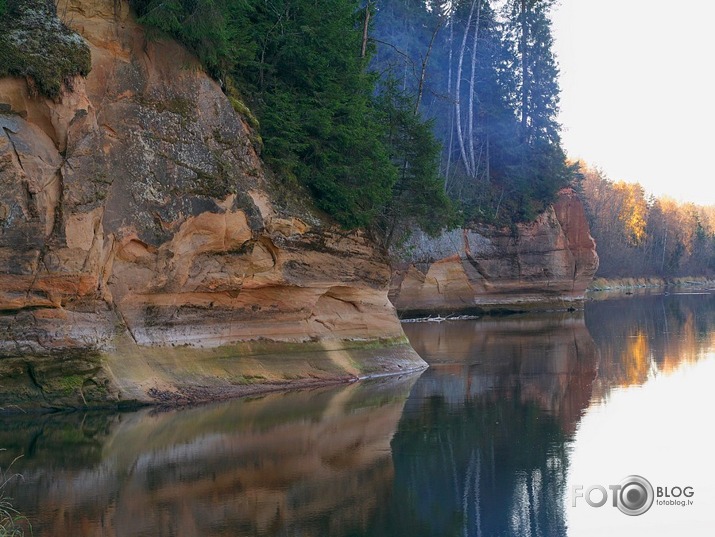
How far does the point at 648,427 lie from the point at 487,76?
43.5m

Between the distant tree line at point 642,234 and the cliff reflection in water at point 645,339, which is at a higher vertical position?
the distant tree line at point 642,234

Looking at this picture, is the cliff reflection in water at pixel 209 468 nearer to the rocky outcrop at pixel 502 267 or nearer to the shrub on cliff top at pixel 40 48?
the shrub on cliff top at pixel 40 48

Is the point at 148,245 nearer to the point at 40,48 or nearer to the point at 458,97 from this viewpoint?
the point at 40,48

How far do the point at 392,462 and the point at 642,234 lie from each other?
105696 mm

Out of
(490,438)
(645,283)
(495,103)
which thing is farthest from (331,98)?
(645,283)

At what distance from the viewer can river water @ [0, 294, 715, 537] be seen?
38.3 ft

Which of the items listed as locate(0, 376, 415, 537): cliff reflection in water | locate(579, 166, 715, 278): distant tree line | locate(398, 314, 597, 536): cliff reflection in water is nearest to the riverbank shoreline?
locate(579, 166, 715, 278): distant tree line

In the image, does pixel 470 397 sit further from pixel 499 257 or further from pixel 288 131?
pixel 499 257

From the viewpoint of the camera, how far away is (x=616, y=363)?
28906 mm

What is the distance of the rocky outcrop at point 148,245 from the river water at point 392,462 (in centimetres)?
128

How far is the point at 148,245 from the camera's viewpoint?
65.3 feet

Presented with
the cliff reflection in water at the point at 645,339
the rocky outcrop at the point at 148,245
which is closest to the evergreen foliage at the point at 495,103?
the cliff reflection in water at the point at 645,339

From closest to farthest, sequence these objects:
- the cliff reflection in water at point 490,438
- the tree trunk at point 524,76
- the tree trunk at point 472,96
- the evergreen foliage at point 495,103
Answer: the cliff reflection in water at point 490,438
the tree trunk at point 472,96
the evergreen foliage at point 495,103
the tree trunk at point 524,76

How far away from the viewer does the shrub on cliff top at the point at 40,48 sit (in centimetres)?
1762
